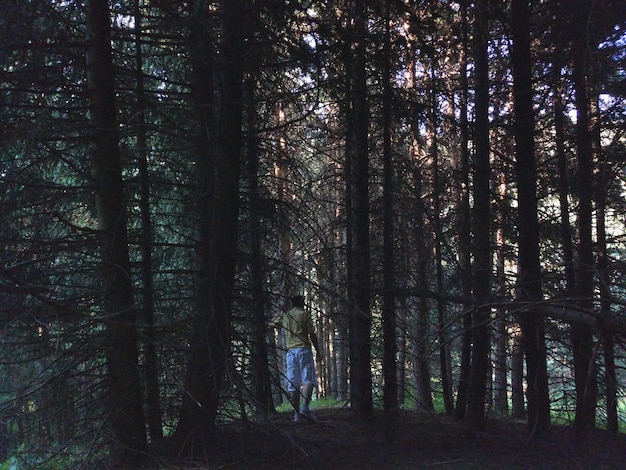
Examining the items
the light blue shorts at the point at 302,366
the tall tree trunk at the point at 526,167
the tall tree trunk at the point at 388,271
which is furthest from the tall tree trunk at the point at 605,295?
the light blue shorts at the point at 302,366

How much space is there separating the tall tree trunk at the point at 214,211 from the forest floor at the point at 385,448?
0.44 m

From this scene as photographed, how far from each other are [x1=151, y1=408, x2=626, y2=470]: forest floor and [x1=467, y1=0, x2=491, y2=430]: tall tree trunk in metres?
0.50

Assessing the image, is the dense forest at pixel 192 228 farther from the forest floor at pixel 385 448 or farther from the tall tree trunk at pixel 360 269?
the forest floor at pixel 385 448

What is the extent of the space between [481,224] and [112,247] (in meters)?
5.36

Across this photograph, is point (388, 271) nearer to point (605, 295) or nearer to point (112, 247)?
point (605, 295)

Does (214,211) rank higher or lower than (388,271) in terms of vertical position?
higher

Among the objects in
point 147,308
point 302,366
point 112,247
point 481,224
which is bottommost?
point 302,366

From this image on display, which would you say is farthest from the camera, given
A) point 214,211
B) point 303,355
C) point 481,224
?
point 303,355

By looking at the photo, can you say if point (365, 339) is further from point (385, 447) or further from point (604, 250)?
point (604, 250)

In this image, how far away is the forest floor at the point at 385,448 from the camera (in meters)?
5.62

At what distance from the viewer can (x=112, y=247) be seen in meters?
5.69

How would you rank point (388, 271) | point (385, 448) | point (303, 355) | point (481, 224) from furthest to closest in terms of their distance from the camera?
1. point (303, 355)
2. point (481, 224)
3. point (388, 271)
4. point (385, 448)

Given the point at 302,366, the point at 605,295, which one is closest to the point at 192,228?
the point at 302,366

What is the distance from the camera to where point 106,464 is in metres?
5.42
